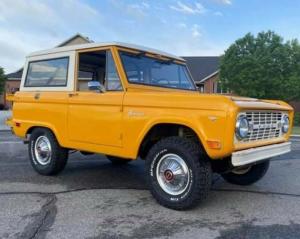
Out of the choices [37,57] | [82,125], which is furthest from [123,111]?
[37,57]

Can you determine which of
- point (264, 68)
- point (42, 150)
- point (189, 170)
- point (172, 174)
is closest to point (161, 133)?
A: point (172, 174)

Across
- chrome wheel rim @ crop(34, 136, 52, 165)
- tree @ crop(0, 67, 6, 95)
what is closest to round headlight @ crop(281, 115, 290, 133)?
chrome wheel rim @ crop(34, 136, 52, 165)

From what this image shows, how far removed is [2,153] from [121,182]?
4.12 meters

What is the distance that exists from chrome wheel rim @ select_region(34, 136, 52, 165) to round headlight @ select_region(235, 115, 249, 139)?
10.9 ft

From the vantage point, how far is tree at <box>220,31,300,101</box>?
3491 cm

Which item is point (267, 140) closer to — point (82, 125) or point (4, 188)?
point (82, 125)

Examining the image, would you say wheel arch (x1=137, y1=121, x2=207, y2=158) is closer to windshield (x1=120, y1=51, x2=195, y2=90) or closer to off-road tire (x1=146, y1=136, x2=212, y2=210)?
off-road tire (x1=146, y1=136, x2=212, y2=210)

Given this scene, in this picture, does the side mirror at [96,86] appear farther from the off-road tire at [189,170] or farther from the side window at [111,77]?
the off-road tire at [189,170]

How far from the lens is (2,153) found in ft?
30.3

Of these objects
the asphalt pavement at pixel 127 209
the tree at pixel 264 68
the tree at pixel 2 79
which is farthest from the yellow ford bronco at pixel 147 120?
the tree at pixel 2 79

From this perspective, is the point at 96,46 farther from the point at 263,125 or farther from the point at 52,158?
the point at 263,125

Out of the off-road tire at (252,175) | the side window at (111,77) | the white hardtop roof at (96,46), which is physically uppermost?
the white hardtop roof at (96,46)

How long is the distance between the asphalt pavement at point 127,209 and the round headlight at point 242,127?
938mm

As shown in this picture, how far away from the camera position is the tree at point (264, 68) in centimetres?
3491
